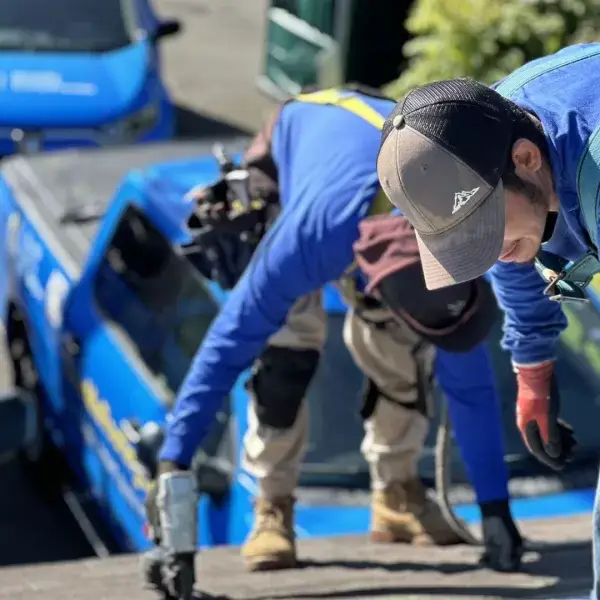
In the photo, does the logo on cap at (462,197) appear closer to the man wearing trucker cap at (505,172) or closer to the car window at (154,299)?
the man wearing trucker cap at (505,172)

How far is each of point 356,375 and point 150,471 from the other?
0.67m

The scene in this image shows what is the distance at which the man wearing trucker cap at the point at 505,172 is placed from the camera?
2.29 meters

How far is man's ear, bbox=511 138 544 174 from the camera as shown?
233 cm

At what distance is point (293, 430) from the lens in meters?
3.77

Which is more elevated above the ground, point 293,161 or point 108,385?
point 293,161

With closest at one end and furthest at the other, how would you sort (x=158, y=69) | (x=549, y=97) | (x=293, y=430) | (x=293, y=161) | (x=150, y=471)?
(x=549, y=97)
(x=293, y=161)
(x=293, y=430)
(x=150, y=471)
(x=158, y=69)

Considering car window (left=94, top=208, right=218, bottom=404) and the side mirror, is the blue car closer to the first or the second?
the side mirror

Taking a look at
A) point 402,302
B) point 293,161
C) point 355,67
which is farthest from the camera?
point 355,67

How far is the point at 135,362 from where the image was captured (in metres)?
4.63

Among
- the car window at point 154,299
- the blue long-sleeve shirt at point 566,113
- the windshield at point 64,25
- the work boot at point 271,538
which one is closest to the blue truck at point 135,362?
the car window at point 154,299

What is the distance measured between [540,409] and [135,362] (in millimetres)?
1850

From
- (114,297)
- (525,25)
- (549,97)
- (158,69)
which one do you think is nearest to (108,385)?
(114,297)

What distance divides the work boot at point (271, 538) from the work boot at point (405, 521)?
0.26 metres

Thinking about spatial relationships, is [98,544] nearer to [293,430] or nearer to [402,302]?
[293,430]
